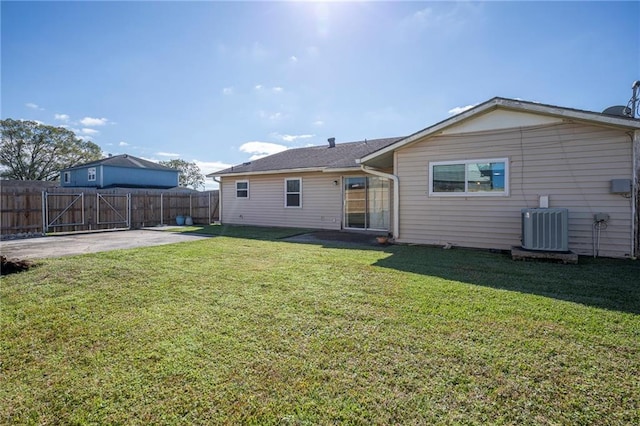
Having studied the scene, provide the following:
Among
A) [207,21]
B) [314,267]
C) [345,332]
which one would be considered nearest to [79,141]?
[207,21]

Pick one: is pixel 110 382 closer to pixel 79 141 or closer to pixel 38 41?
pixel 38 41

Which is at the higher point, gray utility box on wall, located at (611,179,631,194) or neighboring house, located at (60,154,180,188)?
neighboring house, located at (60,154,180,188)

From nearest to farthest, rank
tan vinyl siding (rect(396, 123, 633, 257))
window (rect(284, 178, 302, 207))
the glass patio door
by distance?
tan vinyl siding (rect(396, 123, 633, 257)) < the glass patio door < window (rect(284, 178, 302, 207))

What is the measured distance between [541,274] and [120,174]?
2894 centimetres

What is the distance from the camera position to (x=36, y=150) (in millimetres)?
31578

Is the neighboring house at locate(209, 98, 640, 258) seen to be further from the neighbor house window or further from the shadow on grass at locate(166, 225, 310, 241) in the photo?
the shadow on grass at locate(166, 225, 310, 241)

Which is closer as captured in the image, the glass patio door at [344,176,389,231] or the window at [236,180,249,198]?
the glass patio door at [344,176,389,231]

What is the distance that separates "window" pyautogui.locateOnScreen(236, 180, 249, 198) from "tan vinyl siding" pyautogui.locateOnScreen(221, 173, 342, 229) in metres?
0.19

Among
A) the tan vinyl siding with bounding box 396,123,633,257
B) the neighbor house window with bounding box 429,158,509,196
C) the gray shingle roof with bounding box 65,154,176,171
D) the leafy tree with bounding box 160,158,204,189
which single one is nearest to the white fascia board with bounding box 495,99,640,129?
the tan vinyl siding with bounding box 396,123,633,257

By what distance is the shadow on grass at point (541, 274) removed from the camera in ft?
12.8

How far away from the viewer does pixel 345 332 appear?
2924 mm

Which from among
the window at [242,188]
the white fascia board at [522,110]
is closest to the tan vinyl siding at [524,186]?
the white fascia board at [522,110]

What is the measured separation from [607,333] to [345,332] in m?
2.38

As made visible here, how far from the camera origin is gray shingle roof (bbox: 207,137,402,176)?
12.2 metres
